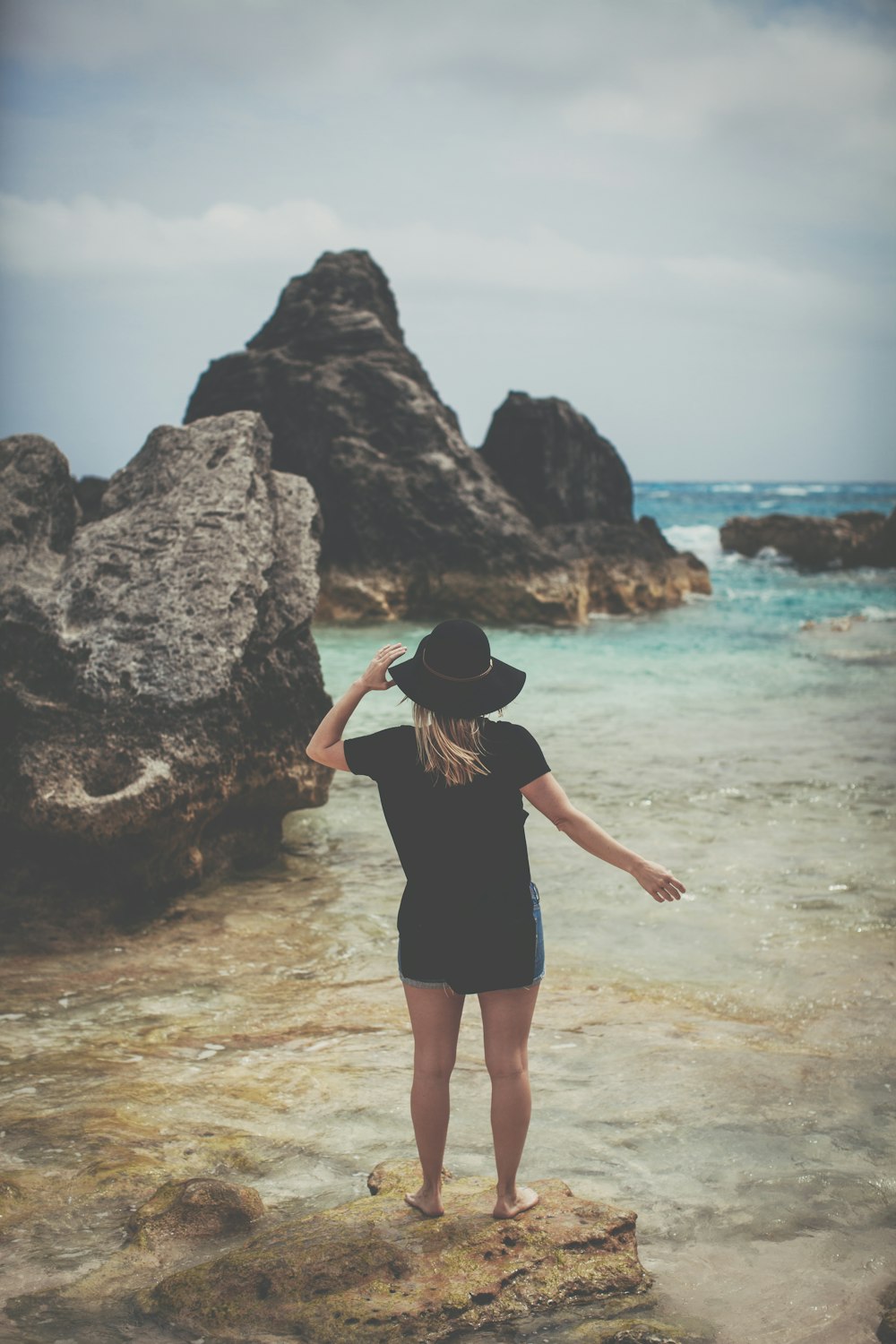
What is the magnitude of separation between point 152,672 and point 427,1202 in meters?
3.66

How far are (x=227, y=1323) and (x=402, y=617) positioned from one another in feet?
62.8

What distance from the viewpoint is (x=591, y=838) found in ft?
9.82

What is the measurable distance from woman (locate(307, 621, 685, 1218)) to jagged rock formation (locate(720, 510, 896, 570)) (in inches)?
1544

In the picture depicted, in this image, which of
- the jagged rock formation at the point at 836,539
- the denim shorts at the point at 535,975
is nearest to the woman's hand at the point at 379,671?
the denim shorts at the point at 535,975

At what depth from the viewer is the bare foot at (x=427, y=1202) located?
2.91 m

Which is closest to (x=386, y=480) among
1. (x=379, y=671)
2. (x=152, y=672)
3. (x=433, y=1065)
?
(x=152, y=672)

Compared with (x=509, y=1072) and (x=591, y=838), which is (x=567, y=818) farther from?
(x=509, y=1072)

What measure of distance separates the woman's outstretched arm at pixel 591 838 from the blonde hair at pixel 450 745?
171 mm

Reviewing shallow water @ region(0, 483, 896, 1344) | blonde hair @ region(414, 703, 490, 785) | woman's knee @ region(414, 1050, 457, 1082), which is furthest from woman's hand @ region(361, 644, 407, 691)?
shallow water @ region(0, 483, 896, 1344)

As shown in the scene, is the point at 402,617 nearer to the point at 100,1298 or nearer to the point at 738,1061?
the point at 738,1061

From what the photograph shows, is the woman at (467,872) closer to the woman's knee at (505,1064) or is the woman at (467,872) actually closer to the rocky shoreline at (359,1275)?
the woman's knee at (505,1064)

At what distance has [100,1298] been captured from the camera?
8.55ft

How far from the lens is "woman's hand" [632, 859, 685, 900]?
2979mm

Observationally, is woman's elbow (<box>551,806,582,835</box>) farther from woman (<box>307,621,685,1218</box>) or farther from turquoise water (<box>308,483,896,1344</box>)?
turquoise water (<box>308,483,896,1344</box>)
